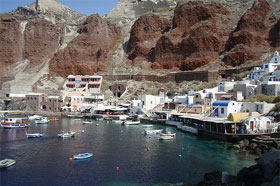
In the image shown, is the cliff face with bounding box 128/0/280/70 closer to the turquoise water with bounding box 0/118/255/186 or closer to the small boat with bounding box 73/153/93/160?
the turquoise water with bounding box 0/118/255/186

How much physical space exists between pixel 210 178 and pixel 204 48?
6881cm

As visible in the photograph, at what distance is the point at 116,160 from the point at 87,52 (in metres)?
78.4

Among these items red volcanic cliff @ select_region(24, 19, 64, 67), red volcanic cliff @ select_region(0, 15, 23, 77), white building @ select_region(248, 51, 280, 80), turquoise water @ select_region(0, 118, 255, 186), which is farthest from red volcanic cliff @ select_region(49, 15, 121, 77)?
turquoise water @ select_region(0, 118, 255, 186)

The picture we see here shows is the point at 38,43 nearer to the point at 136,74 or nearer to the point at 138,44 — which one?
the point at 138,44

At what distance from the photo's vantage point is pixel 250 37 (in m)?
78.3

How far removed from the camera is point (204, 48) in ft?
282

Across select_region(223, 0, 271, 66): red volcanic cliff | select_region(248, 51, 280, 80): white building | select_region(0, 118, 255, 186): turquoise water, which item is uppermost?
select_region(223, 0, 271, 66): red volcanic cliff

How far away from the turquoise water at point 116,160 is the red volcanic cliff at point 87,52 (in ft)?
195

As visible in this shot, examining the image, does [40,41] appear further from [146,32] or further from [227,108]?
[227,108]

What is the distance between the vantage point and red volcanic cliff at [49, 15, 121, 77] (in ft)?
328

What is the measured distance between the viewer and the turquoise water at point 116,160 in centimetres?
2380

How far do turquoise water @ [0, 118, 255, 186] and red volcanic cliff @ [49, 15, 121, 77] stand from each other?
5950cm

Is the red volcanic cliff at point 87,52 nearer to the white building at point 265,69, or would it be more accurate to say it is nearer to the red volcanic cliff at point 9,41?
the red volcanic cliff at point 9,41

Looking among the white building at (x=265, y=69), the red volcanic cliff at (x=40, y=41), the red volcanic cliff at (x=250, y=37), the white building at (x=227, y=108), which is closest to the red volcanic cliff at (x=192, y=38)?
the red volcanic cliff at (x=250, y=37)
